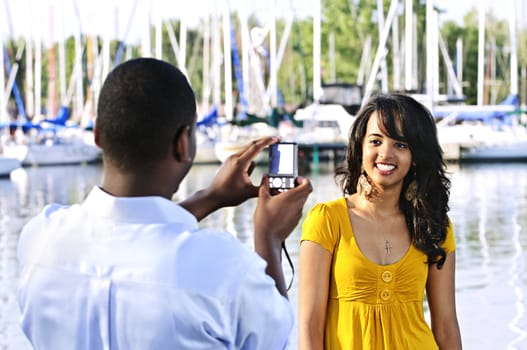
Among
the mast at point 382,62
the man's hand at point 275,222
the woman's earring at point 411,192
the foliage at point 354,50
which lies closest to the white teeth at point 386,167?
the woman's earring at point 411,192

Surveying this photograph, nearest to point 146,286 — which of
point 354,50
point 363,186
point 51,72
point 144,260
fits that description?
point 144,260

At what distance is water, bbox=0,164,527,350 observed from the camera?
33.7 feet

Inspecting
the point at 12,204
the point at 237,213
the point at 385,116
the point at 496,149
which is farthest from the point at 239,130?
the point at 385,116

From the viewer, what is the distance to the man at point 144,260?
2.13 m

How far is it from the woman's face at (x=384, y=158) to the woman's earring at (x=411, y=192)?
4cm

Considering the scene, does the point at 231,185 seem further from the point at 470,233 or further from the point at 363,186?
the point at 470,233

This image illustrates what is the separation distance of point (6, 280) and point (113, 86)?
11652mm

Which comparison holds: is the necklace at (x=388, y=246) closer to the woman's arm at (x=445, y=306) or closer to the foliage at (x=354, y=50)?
the woman's arm at (x=445, y=306)

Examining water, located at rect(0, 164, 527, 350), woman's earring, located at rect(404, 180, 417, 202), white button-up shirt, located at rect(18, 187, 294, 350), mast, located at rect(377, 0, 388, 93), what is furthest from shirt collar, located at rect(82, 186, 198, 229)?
mast, located at rect(377, 0, 388, 93)

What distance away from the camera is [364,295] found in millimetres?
3740

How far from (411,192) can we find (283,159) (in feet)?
4.39

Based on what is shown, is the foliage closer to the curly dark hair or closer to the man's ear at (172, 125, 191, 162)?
the curly dark hair

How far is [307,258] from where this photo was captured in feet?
12.3

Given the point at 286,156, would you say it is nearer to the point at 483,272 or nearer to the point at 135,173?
the point at 135,173
